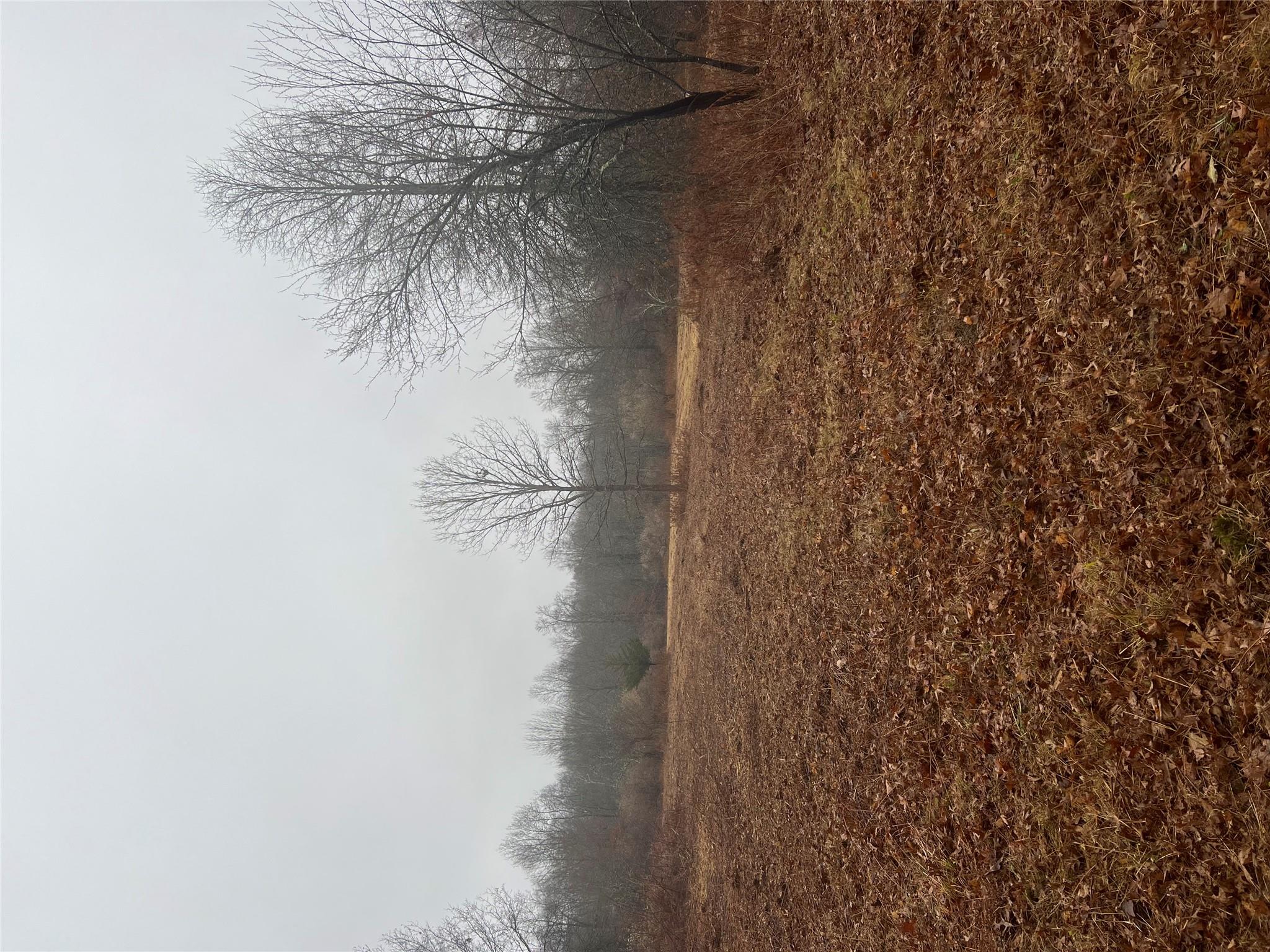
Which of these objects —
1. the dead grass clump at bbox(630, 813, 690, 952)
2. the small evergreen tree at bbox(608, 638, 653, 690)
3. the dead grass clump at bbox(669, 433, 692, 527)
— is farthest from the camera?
the small evergreen tree at bbox(608, 638, 653, 690)

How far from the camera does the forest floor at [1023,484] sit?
2957 millimetres

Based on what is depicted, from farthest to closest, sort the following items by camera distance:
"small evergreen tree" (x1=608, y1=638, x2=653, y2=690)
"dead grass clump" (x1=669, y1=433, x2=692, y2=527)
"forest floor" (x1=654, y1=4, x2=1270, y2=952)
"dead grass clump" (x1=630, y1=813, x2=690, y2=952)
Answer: "small evergreen tree" (x1=608, y1=638, x2=653, y2=690) < "dead grass clump" (x1=669, y1=433, x2=692, y2=527) < "dead grass clump" (x1=630, y1=813, x2=690, y2=952) < "forest floor" (x1=654, y1=4, x2=1270, y2=952)

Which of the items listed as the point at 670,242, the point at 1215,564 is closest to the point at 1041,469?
the point at 1215,564

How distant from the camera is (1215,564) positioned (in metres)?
2.98

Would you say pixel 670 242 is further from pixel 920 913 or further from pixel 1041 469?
pixel 920 913

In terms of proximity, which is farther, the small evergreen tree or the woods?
the small evergreen tree

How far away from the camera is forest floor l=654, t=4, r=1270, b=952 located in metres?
2.96

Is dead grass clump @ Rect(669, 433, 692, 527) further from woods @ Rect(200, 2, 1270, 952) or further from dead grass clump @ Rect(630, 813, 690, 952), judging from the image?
dead grass clump @ Rect(630, 813, 690, 952)

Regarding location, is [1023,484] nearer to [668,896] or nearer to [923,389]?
[923,389]

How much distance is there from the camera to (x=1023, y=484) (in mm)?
4059

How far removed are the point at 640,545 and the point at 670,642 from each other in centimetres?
1079

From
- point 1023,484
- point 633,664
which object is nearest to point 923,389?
point 1023,484

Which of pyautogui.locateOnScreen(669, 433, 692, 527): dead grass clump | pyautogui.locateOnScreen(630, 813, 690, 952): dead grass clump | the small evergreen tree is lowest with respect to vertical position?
pyautogui.locateOnScreen(630, 813, 690, 952): dead grass clump

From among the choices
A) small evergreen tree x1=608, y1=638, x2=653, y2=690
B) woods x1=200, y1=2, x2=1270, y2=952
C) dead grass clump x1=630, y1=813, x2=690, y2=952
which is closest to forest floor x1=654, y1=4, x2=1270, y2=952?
woods x1=200, y1=2, x2=1270, y2=952
